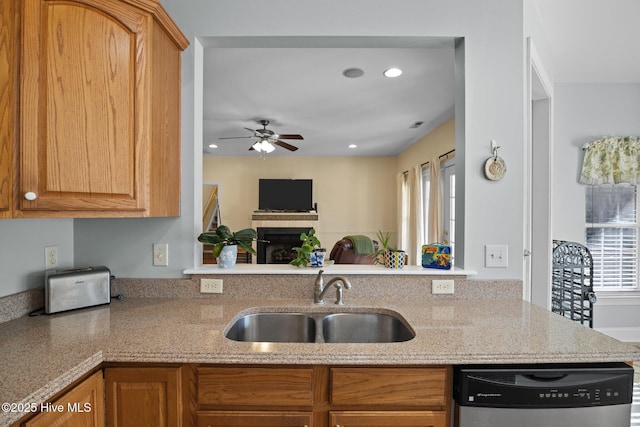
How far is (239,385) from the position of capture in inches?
44.9

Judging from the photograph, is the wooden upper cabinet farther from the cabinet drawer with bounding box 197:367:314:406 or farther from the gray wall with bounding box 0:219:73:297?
the cabinet drawer with bounding box 197:367:314:406

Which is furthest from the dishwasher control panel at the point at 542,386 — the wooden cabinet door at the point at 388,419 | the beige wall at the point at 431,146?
the beige wall at the point at 431,146

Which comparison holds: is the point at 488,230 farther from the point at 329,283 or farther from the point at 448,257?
the point at 329,283

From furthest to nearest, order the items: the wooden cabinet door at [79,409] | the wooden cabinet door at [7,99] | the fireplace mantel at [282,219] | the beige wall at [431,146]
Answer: the fireplace mantel at [282,219], the beige wall at [431,146], the wooden cabinet door at [7,99], the wooden cabinet door at [79,409]

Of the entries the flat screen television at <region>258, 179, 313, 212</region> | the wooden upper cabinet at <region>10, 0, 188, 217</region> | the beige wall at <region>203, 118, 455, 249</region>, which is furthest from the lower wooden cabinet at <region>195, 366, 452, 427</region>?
the beige wall at <region>203, 118, 455, 249</region>

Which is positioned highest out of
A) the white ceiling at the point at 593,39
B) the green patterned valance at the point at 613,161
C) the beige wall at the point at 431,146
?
the white ceiling at the point at 593,39

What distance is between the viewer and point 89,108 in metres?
1.27

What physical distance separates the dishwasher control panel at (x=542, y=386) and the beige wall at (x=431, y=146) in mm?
2921

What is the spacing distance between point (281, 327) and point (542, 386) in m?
1.05

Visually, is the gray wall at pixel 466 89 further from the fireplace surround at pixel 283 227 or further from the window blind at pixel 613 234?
the fireplace surround at pixel 283 227

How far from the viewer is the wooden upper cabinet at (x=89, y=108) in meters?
1.16

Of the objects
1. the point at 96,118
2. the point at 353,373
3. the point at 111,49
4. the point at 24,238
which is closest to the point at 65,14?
the point at 111,49

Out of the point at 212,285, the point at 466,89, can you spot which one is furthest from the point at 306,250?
the point at 466,89

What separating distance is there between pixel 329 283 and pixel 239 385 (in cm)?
62
